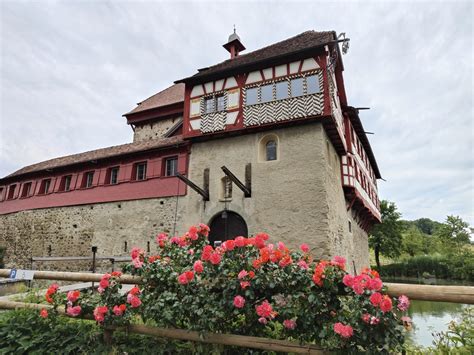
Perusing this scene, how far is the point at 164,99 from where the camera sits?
16.5 meters

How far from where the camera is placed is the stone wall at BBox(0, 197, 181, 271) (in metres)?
11.4

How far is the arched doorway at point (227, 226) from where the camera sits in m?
9.74

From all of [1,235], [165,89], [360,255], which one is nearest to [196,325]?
[360,255]

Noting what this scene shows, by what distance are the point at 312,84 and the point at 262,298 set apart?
25.4 ft

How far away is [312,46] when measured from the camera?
8.96 meters

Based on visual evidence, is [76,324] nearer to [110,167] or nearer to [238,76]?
[238,76]

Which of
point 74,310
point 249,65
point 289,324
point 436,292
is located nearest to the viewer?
point 436,292

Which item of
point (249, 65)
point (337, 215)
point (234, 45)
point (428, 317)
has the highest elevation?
point (234, 45)

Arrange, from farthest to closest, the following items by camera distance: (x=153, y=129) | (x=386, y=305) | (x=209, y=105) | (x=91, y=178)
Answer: (x=153, y=129) → (x=91, y=178) → (x=209, y=105) → (x=386, y=305)

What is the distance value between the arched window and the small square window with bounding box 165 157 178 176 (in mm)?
3652

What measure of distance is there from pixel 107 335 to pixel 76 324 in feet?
2.02

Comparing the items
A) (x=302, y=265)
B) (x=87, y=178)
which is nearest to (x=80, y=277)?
(x=302, y=265)

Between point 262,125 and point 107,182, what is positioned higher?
point 262,125

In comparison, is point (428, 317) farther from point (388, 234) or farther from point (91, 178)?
point (388, 234)
